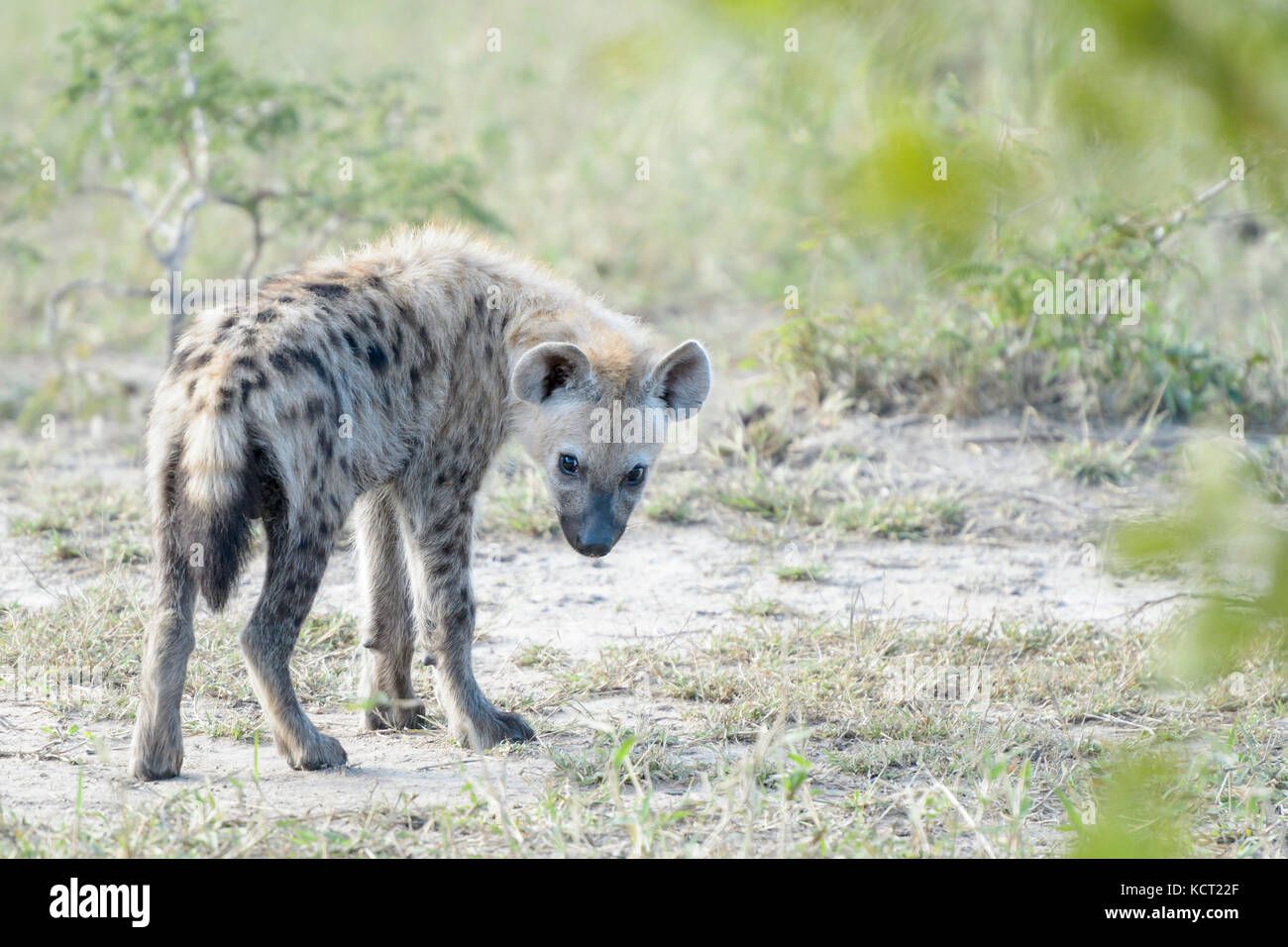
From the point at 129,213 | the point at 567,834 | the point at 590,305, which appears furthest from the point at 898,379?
the point at 129,213

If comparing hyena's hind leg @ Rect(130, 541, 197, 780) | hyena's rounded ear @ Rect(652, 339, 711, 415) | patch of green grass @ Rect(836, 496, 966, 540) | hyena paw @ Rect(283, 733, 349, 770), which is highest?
hyena's rounded ear @ Rect(652, 339, 711, 415)

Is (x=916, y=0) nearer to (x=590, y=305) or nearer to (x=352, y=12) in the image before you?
(x=590, y=305)

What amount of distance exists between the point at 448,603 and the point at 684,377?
3.13ft

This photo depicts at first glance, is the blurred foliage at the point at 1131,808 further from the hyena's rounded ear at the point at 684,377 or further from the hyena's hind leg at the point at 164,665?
the hyena's rounded ear at the point at 684,377

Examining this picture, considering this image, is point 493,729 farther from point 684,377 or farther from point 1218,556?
point 1218,556

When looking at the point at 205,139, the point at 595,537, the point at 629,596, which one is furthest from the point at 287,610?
the point at 205,139

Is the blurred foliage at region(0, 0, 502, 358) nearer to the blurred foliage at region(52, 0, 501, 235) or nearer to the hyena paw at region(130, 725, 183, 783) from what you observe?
the blurred foliage at region(52, 0, 501, 235)

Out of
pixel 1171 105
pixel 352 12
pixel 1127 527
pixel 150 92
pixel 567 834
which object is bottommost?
pixel 567 834

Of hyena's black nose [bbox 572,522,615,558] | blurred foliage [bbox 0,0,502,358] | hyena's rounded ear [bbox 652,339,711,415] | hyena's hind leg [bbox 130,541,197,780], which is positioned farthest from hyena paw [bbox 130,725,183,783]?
blurred foliage [bbox 0,0,502,358]

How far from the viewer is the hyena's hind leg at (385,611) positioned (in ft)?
12.8

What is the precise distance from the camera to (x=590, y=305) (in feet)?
13.5

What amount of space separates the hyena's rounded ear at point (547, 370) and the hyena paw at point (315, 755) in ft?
3.50

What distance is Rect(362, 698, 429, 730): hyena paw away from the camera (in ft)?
12.5
